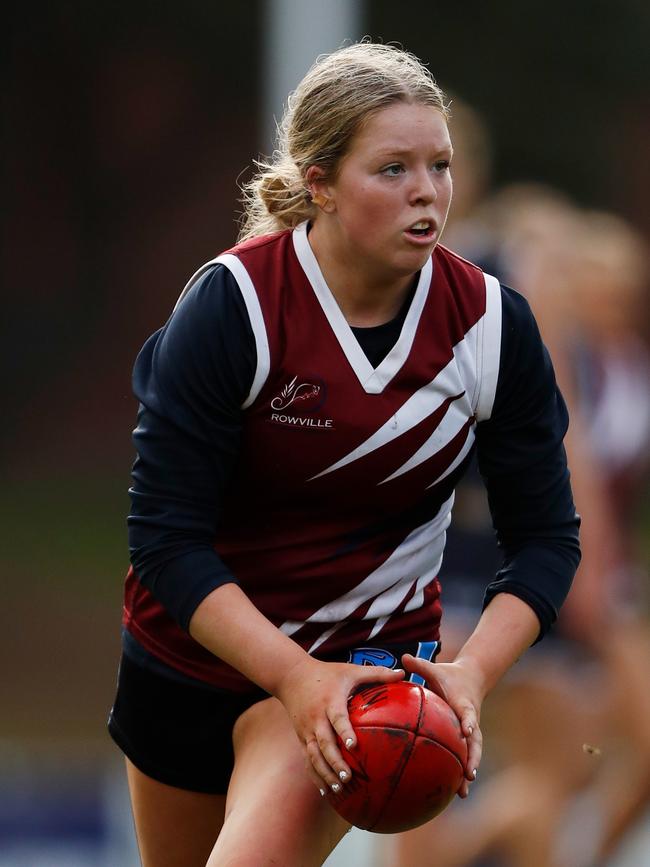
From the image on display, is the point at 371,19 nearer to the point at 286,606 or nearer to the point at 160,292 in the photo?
the point at 160,292

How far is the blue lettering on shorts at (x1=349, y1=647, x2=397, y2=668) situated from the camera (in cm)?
316

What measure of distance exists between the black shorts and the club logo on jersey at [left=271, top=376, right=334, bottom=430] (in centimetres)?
49

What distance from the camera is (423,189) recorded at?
9.42 feet

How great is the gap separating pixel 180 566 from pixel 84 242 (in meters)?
16.0

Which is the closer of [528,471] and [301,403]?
[301,403]

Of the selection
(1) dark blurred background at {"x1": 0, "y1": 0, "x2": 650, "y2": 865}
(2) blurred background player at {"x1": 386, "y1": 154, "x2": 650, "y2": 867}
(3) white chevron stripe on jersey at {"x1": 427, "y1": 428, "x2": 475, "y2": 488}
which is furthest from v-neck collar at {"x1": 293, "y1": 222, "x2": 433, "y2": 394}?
(1) dark blurred background at {"x1": 0, "y1": 0, "x2": 650, "y2": 865}

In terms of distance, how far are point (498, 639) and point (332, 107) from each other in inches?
38.7

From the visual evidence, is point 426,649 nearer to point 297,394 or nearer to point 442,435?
point 442,435

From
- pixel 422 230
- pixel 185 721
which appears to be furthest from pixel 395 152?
pixel 185 721

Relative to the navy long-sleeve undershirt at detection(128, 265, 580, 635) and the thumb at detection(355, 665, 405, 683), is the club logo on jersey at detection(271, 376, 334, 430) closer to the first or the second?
the navy long-sleeve undershirt at detection(128, 265, 580, 635)

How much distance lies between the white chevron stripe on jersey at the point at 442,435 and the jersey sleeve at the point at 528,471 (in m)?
0.07

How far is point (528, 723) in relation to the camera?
6359 millimetres

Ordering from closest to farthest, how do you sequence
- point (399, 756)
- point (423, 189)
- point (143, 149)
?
point (399, 756) < point (423, 189) < point (143, 149)

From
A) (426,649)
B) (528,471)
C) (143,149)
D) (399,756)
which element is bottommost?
(143,149)
